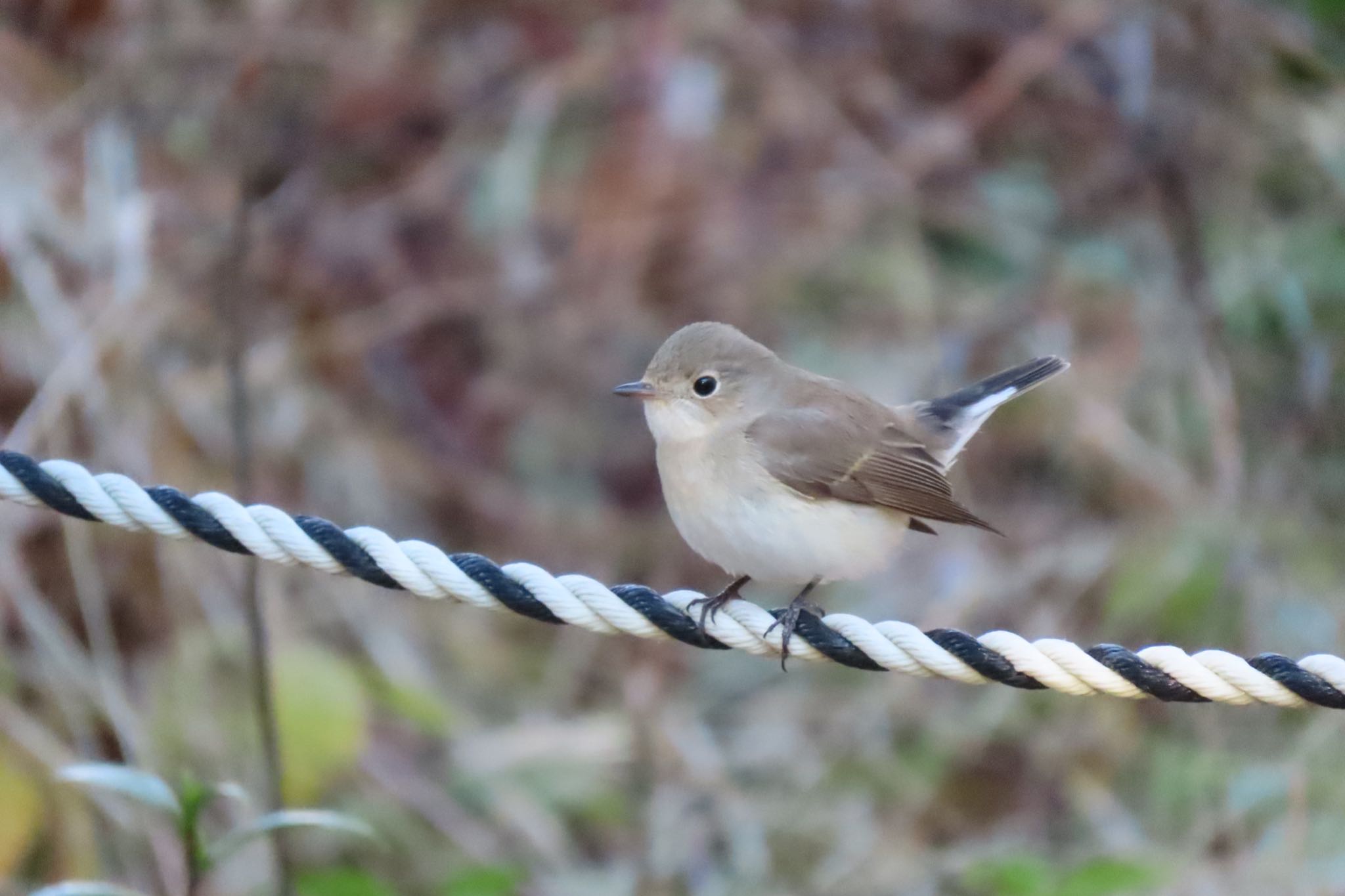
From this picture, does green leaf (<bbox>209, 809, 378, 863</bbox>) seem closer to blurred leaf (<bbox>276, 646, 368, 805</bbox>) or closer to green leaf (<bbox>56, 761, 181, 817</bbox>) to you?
green leaf (<bbox>56, 761, 181, 817</bbox>)

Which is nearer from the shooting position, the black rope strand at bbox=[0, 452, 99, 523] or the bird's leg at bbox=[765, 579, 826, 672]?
the black rope strand at bbox=[0, 452, 99, 523]

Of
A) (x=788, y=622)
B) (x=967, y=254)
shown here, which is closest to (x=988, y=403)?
(x=788, y=622)

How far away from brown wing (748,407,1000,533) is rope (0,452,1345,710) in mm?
1078

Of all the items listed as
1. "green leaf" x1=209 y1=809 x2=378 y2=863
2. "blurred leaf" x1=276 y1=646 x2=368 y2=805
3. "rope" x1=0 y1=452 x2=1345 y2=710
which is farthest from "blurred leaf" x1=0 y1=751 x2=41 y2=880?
"rope" x1=0 y1=452 x2=1345 y2=710

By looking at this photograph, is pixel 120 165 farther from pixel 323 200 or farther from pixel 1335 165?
pixel 1335 165

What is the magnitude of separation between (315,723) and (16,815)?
80cm

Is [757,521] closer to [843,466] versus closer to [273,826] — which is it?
[843,466]

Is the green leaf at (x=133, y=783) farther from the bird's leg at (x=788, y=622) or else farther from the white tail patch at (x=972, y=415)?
the white tail patch at (x=972, y=415)

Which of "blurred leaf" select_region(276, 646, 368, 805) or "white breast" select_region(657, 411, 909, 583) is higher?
"white breast" select_region(657, 411, 909, 583)

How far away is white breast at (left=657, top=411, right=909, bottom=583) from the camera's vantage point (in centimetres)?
326

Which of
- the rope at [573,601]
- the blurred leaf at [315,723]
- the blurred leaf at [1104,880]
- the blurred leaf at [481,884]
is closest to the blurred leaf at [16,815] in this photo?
the blurred leaf at [315,723]

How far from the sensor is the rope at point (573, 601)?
2102 millimetres

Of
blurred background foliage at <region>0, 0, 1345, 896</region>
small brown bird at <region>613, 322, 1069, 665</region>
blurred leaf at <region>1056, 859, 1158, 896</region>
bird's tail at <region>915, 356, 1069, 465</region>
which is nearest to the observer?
blurred leaf at <region>1056, 859, 1158, 896</region>

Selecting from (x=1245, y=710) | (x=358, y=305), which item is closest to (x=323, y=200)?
(x=358, y=305)
